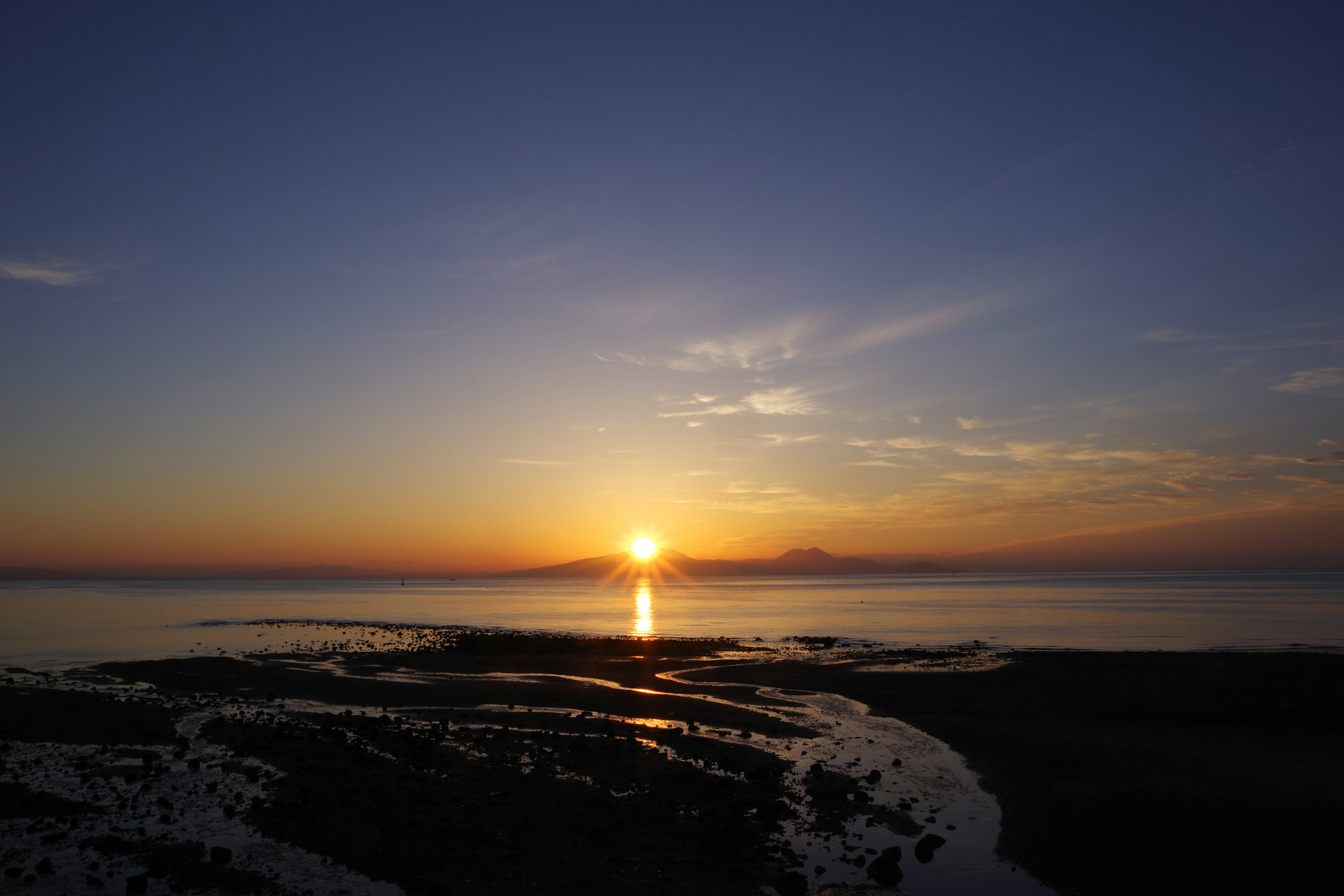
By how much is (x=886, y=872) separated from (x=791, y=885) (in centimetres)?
180

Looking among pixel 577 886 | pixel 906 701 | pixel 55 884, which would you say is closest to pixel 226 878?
pixel 55 884

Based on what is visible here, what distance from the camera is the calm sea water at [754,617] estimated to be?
54.3 m

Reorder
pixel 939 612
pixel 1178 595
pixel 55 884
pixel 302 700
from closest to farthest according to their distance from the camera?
pixel 55 884, pixel 302 700, pixel 939 612, pixel 1178 595

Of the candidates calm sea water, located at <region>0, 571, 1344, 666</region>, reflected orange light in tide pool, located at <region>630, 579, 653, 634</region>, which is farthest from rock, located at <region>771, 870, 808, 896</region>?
reflected orange light in tide pool, located at <region>630, 579, 653, 634</region>

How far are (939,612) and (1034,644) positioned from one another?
4519 cm

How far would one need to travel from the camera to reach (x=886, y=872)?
39.8 ft

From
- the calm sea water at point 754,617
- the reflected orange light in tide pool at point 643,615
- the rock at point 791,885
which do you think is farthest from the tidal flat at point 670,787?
the reflected orange light in tide pool at point 643,615

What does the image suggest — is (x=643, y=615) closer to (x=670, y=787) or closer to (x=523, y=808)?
(x=670, y=787)

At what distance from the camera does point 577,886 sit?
11.4 metres

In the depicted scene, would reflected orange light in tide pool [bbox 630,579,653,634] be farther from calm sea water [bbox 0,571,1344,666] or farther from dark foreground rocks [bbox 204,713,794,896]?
dark foreground rocks [bbox 204,713,794,896]

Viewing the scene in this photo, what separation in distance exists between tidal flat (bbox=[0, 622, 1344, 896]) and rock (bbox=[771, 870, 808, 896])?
37 millimetres

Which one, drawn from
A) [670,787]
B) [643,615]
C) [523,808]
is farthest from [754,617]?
[523,808]

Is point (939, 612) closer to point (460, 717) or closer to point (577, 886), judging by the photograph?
point (460, 717)

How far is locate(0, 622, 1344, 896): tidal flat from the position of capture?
12.1 metres
